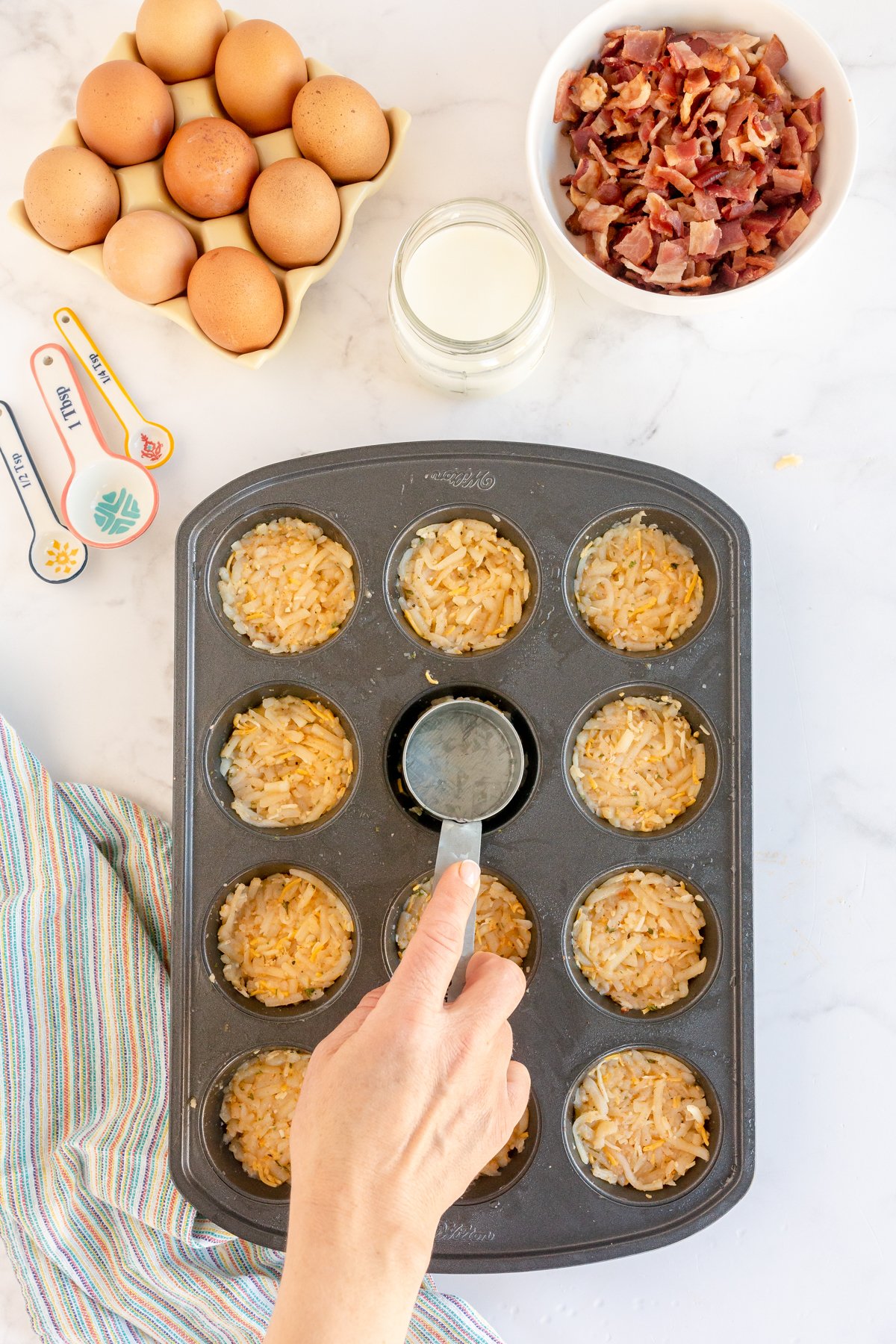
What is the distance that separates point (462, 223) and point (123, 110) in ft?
2.23

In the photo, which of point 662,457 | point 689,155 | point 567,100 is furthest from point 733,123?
point 662,457

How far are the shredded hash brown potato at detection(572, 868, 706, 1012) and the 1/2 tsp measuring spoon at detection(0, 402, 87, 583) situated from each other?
1301mm

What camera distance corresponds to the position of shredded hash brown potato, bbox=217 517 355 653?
2064 millimetres

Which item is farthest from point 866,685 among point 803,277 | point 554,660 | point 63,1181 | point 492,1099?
point 63,1181

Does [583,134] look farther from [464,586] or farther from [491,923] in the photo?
[491,923]

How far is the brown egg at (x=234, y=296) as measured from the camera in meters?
2.02

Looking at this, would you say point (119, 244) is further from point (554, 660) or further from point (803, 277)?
point (803, 277)

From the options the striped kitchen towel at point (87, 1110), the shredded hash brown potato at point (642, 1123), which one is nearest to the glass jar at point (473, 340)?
the striped kitchen towel at point (87, 1110)

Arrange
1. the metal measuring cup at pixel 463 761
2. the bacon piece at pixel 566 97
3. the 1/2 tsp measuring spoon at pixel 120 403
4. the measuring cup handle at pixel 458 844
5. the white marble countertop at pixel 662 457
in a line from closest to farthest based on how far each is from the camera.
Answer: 1. the measuring cup handle at pixel 458 844
2. the metal measuring cup at pixel 463 761
3. the bacon piece at pixel 566 97
4. the white marble countertop at pixel 662 457
5. the 1/2 tsp measuring spoon at pixel 120 403

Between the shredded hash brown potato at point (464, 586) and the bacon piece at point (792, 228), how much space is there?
31.0 inches

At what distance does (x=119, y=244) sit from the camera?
2029mm

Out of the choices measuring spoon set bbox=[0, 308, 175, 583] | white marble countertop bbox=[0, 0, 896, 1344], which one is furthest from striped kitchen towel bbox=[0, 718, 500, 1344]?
measuring spoon set bbox=[0, 308, 175, 583]

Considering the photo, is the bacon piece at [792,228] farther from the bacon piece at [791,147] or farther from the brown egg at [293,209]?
the brown egg at [293,209]

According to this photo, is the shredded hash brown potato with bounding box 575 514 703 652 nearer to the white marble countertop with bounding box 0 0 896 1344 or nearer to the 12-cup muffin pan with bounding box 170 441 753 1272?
the 12-cup muffin pan with bounding box 170 441 753 1272
